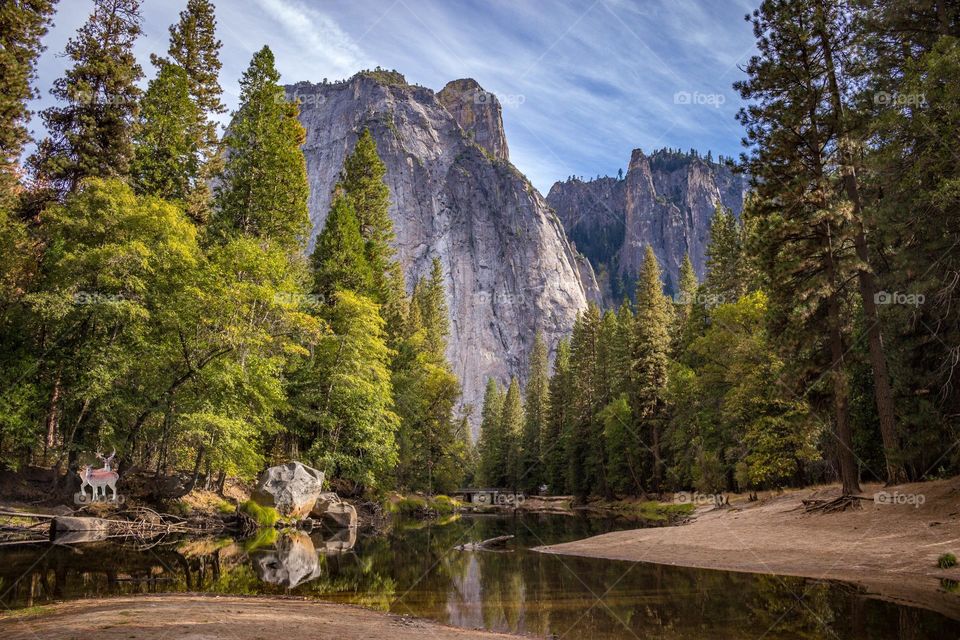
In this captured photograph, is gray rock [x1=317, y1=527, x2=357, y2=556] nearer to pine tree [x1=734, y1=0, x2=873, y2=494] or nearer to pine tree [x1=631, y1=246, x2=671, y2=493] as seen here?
pine tree [x1=734, y1=0, x2=873, y2=494]

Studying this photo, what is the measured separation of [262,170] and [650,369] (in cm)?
3139

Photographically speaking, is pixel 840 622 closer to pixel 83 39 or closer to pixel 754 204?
pixel 754 204

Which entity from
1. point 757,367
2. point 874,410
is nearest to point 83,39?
point 757,367

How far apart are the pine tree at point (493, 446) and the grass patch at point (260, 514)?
6093 cm

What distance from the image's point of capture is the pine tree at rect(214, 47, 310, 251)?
1144 inches

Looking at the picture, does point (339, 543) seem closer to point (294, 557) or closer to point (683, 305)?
point (294, 557)

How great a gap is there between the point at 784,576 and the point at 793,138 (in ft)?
47.1

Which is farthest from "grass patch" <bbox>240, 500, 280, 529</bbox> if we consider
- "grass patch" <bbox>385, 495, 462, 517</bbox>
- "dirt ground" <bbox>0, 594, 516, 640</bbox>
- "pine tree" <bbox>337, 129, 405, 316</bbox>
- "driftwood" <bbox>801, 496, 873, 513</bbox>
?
"driftwood" <bbox>801, 496, 873, 513</bbox>

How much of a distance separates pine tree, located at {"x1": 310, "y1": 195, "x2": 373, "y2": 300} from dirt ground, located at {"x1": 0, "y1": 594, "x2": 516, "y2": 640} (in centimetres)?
2567

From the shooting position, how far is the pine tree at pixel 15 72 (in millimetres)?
21578

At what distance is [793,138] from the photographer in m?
19.0

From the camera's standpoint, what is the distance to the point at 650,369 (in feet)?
145

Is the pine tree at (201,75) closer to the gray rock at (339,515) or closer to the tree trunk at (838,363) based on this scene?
the gray rock at (339,515)

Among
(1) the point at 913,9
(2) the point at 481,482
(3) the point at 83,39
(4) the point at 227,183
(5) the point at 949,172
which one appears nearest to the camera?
(5) the point at 949,172
